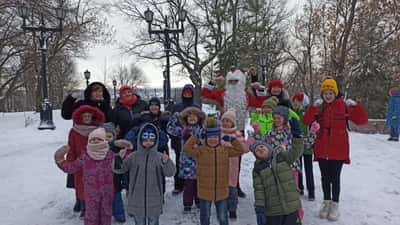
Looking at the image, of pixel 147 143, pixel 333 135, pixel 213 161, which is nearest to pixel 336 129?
pixel 333 135

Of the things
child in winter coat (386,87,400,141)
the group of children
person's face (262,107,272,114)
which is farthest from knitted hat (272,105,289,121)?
child in winter coat (386,87,400,141)

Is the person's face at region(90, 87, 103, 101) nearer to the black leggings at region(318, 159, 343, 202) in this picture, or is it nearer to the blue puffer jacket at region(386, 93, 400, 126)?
the black leggings at region(318, 159, 343, 202)

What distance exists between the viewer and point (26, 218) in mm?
4680

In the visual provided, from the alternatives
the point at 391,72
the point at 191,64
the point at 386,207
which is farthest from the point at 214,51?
the point at 386,207

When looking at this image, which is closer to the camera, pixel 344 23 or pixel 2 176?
pixel 2 176

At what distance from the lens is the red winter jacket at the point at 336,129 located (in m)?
4.38

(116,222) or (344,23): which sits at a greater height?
(344,23)

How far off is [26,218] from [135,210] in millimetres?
1982

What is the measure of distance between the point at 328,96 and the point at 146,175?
2466mm

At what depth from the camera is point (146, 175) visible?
367cm

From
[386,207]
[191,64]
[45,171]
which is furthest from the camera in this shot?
[191,64]

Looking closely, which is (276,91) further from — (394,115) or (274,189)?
(394,115)

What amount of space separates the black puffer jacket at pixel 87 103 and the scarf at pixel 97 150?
970mm

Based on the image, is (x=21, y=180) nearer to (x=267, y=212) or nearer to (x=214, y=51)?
(x=267, y=212)
